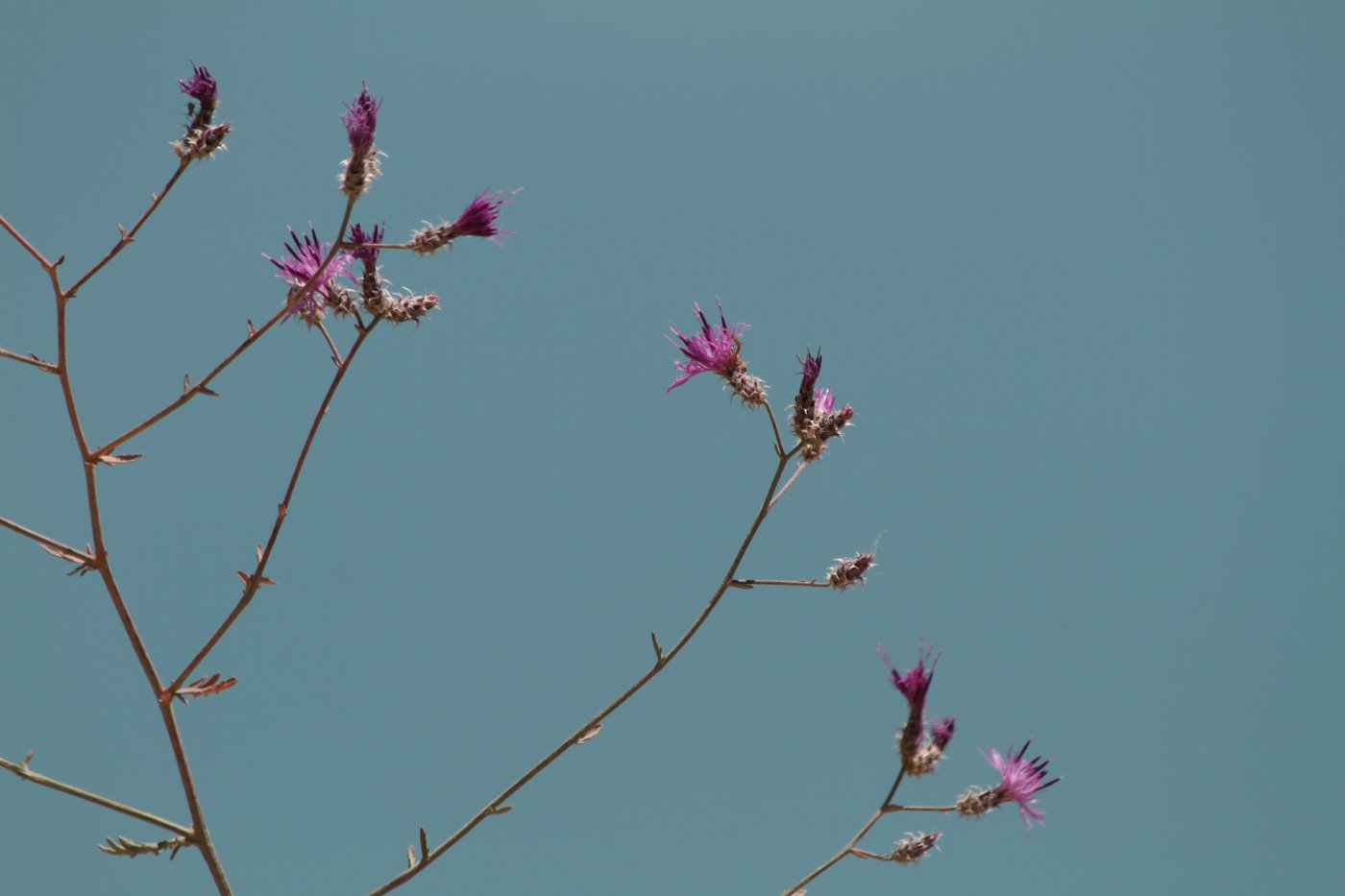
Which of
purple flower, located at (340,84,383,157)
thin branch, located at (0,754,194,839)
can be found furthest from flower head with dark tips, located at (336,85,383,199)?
thin branch, located at (0,754,194,839)

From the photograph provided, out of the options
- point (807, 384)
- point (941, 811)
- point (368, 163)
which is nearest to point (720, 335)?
point (807, 384)

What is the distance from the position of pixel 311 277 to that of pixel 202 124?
0.53 meters

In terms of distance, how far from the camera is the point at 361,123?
280cm

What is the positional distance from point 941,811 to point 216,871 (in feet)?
6.55

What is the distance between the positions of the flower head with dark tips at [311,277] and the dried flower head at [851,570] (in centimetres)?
166

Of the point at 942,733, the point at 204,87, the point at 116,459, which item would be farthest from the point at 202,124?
the point at 942,733

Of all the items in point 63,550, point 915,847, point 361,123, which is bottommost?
point 915,847

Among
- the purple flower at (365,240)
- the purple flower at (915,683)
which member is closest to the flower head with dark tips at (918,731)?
the purple flower at (915,683)

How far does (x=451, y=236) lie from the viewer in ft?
9.47

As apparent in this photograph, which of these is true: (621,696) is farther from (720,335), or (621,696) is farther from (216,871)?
(720,335)

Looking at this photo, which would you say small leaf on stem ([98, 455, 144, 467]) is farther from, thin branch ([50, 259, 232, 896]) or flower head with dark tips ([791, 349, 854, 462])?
flower head with dark tips ([791, 349, 854, 462])

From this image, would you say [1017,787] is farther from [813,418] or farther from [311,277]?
[311,277]

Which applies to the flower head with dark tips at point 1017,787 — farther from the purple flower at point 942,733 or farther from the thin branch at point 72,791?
the thin branch at point 72,791

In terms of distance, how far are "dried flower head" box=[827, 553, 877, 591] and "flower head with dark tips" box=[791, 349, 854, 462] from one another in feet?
1.11
